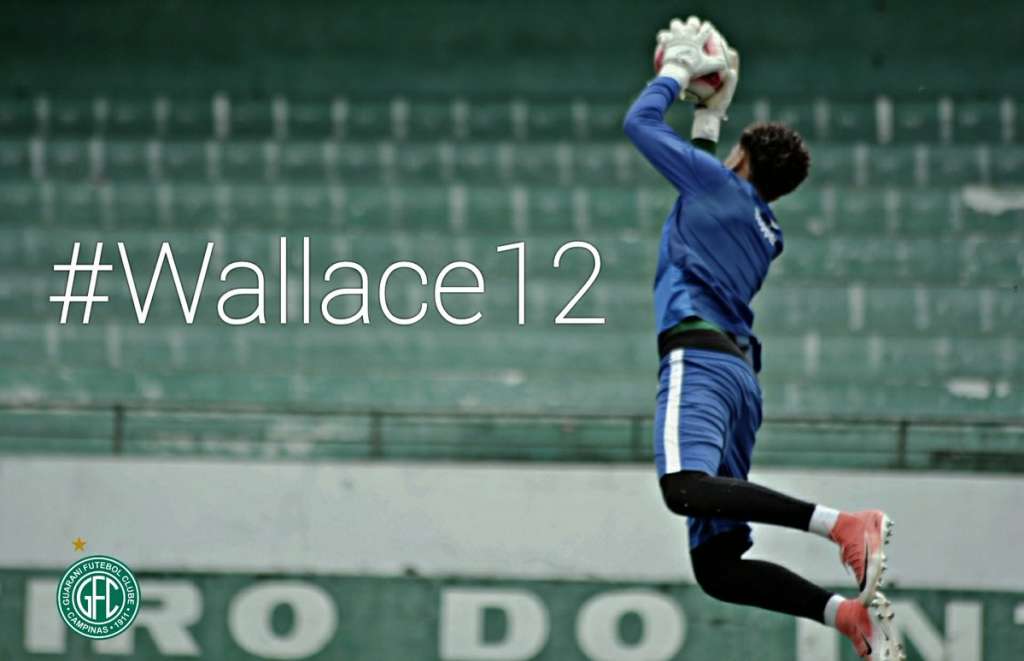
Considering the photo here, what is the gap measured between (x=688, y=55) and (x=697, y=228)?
425 mm

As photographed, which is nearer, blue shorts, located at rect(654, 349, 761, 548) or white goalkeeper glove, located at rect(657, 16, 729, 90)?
blue shorts, located at rect(654, 349, 761, 548)

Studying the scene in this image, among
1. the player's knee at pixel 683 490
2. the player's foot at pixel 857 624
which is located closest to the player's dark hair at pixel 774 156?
the player's knee at pixel 683 490

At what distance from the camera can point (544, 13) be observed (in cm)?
936

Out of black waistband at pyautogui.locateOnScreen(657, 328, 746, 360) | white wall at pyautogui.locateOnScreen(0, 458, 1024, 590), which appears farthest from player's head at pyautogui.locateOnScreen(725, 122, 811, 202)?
white wall at pyautogui.locateOnScreen(0, 458, 1024, 590)

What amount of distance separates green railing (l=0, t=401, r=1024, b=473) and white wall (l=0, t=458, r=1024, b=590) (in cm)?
14

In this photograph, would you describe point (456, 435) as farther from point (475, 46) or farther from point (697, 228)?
point (697, 228)

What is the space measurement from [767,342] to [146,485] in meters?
2.65

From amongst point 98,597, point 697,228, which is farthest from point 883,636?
point 98,597

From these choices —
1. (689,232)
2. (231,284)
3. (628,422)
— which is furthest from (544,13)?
(689,232)

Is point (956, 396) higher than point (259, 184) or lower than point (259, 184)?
lower

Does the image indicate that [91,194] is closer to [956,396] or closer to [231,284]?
[231,284]

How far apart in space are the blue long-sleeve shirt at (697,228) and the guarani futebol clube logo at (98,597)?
3571 mm

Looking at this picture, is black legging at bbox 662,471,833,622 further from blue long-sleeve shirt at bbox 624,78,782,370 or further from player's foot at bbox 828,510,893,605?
blue long-sleeve shirt at bbox 624,78,782,370

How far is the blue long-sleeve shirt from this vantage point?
4445mm
